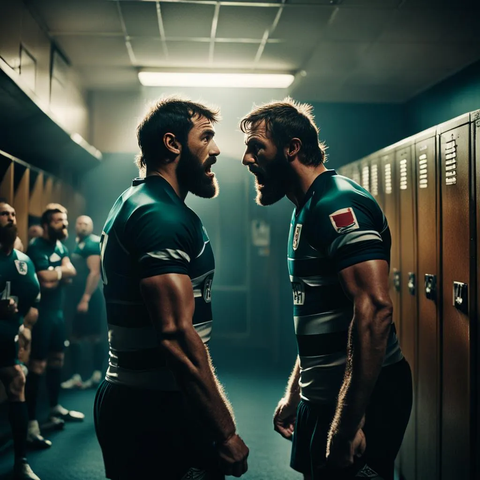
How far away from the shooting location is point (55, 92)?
14.8 ft

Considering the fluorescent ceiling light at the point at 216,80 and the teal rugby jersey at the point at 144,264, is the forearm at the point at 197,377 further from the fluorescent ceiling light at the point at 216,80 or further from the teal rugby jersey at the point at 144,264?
the fluorescent ceiling light at the point at 216,80

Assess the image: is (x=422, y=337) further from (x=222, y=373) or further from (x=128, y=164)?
(x=128, y=164)

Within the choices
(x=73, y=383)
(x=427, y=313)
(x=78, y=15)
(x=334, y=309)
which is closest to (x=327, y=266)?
(x=334, y=309)

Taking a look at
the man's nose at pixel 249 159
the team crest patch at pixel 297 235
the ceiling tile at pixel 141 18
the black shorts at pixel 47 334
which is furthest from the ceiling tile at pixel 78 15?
the team crest patch at pixel 297 235

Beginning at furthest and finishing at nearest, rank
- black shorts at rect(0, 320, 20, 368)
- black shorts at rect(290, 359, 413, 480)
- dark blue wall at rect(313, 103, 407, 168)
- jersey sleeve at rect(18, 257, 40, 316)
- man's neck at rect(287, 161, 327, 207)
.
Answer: dark blue wall at rect(313, 103, 407, 168), jersey sleeve at rect(18, 257, 40, 316), black shorts at rect(0, 320, 20, 368), man's neck at rect(287, 161, 327, 207), black shorts at rect(290, 359, 413, 480)

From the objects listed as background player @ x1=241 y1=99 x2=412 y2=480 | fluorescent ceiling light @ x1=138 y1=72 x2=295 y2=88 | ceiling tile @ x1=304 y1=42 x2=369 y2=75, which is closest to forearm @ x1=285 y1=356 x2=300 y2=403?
background player @ x1=241 y1=99 x2=412 y2=480

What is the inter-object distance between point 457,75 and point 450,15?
46.1 inches

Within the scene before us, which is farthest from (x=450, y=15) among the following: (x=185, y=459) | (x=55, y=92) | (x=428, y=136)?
(x=185, y=459)

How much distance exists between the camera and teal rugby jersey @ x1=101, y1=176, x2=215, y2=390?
1312 millimetres

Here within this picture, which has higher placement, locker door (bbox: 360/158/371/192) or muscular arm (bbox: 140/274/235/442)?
locker door (bbox: 360/158/371/192)

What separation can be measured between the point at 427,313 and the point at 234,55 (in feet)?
10.1

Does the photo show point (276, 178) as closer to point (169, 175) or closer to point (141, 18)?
point (169, 175)

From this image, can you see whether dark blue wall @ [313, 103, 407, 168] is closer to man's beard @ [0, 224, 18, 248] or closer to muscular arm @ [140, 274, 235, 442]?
man's beard @ [0, 224, 18, 248]

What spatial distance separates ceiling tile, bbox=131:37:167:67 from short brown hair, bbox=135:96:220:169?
2967mm
